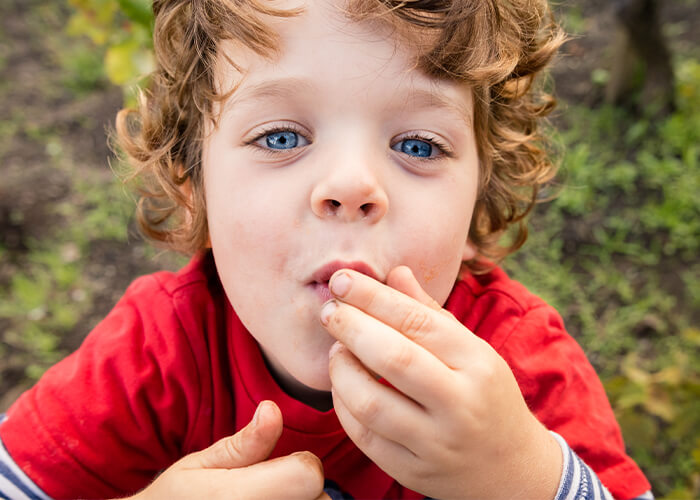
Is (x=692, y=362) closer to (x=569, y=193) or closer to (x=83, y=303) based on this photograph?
(x=569, y=193)

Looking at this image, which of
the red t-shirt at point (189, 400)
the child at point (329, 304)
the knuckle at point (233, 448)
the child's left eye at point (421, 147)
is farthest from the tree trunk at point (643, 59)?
A: the knuckle at point (233, 448)

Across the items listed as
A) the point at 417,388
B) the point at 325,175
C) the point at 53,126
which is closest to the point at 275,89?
the point at 325,175

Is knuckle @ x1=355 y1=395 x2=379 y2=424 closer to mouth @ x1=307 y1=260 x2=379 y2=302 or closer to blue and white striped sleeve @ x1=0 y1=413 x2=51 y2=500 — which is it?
mouth @ x1=307 y1=260 x2=379 y2=302

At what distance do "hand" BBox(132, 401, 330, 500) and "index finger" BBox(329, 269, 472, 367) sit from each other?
320mm

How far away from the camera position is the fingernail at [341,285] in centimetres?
118

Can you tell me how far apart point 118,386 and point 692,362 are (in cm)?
224

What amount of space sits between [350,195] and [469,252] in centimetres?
76

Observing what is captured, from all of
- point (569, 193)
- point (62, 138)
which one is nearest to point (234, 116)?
point (569, 193)

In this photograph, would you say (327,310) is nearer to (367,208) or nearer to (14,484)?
(367,208)

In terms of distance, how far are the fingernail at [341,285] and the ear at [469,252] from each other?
72cm

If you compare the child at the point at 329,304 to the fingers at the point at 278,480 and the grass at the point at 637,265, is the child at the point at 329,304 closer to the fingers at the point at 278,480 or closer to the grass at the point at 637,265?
the fingers at the point at 278,480

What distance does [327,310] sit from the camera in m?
1.21

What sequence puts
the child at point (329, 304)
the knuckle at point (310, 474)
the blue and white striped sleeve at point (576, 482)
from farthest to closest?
the blue and white striped sleeve at point (576, 482) < the knuckle at point (310, 474) < the child at point (329, 304)

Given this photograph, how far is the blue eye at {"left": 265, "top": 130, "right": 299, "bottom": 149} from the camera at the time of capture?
1.37 meters
